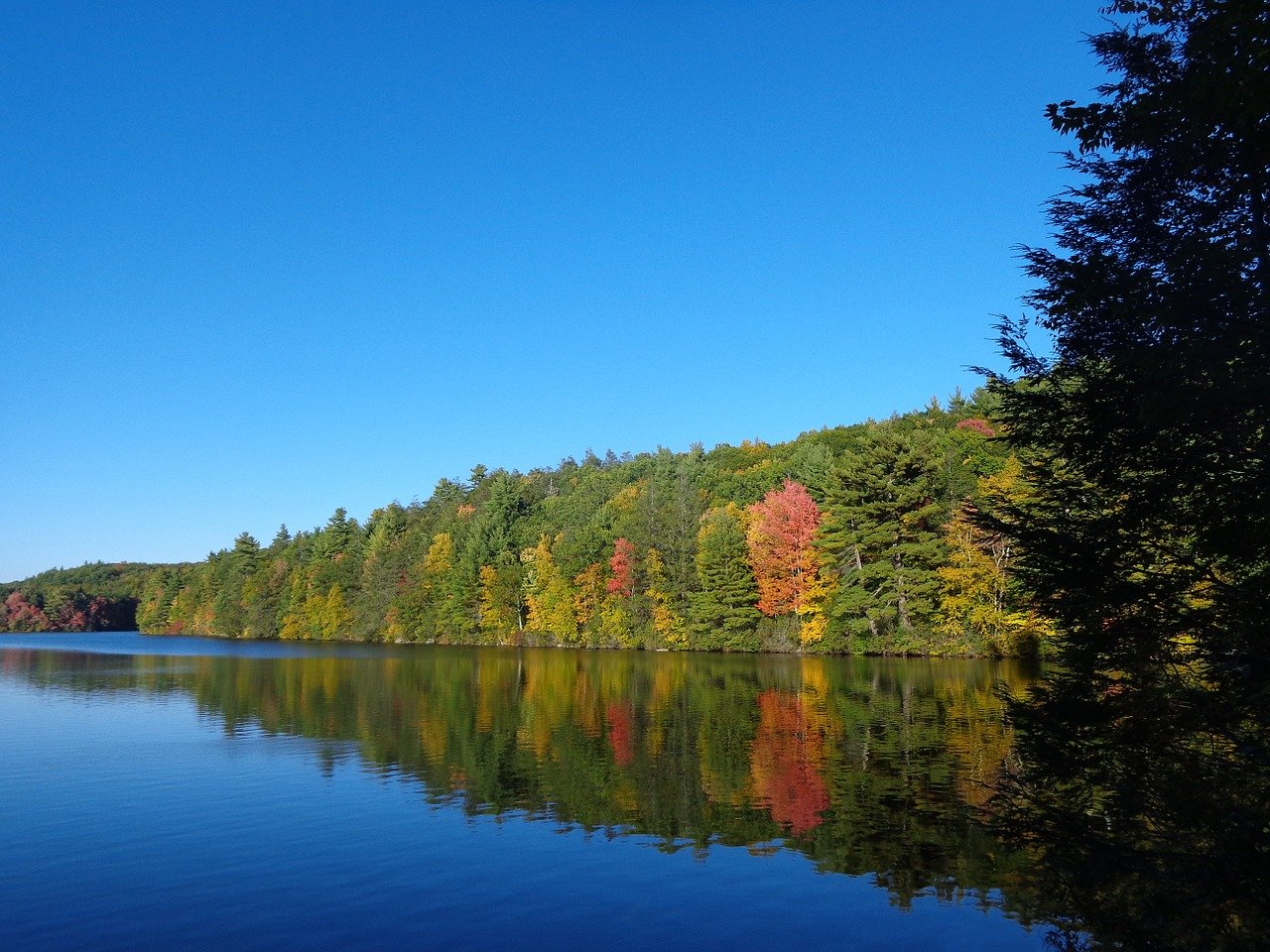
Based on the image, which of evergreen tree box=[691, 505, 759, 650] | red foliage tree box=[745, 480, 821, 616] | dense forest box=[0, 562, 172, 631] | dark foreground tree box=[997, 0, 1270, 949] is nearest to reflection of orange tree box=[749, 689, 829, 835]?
dark foreground tree box=[997, 0, 1270, 949]

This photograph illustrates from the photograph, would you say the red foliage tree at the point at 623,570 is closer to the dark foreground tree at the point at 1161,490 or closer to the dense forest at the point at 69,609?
the dark foreground tree at the point at 1161,490

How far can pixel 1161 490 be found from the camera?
38.5ft

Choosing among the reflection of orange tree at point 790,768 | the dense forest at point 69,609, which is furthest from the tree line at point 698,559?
the dense forest at point 69,609

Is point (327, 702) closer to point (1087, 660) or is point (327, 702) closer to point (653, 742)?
point (653, 742)

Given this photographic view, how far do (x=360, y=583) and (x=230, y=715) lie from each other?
9246 centimetres

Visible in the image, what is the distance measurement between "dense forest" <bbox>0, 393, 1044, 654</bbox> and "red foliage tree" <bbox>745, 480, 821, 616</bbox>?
16 centimetres

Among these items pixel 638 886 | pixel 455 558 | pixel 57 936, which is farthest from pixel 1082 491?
pixel 455 558

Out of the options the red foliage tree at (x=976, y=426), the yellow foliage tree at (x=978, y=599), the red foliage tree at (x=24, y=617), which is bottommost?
the red foliage tree at (x=24, y=617)

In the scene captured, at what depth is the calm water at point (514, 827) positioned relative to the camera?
1265cm

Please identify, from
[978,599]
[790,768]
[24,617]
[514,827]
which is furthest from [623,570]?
[24,617]

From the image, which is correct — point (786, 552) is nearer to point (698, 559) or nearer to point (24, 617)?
point (698, 559)

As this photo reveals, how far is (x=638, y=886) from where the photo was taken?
1417 cm

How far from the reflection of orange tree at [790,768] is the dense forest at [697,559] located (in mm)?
7480

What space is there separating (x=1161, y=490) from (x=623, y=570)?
76.5 m
